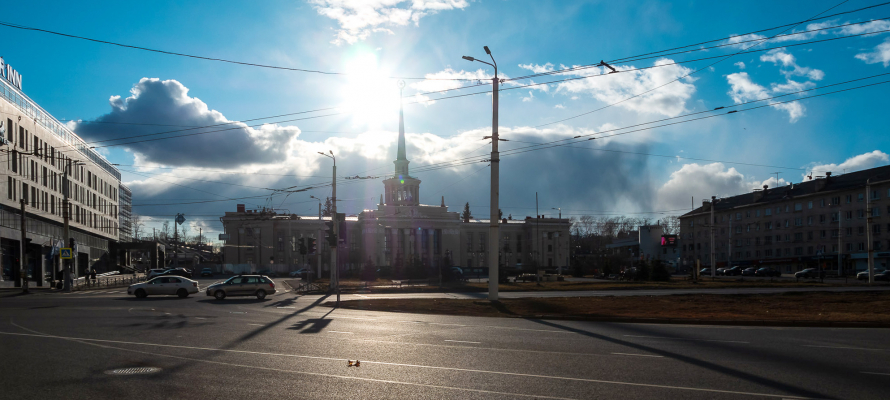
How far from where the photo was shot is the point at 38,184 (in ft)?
193

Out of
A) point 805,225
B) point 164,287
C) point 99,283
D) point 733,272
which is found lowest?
point 733,272

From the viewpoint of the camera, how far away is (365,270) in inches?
2864

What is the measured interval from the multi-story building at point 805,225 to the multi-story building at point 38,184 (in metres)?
67.6

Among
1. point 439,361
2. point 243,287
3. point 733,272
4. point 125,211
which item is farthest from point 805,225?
point 125,211

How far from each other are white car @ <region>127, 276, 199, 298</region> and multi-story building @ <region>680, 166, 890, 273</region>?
5429 centimetres

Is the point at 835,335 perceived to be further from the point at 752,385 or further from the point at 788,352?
the point at 752,385

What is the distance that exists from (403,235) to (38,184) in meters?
64.4

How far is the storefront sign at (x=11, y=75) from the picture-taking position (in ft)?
167

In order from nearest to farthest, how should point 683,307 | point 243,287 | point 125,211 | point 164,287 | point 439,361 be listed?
point 439,361, point 683,307, point 243,287, point 164,287, point 125,211

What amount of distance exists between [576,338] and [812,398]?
7.17 meters

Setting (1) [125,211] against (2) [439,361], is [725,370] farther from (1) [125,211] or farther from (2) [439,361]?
(1) [125,211]

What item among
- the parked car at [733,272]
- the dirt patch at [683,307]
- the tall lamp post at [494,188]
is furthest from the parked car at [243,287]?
the parked car at [733,272]

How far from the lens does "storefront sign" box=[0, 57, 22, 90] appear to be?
50.8 meters

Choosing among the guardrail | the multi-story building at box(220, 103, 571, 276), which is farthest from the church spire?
the guardrail
